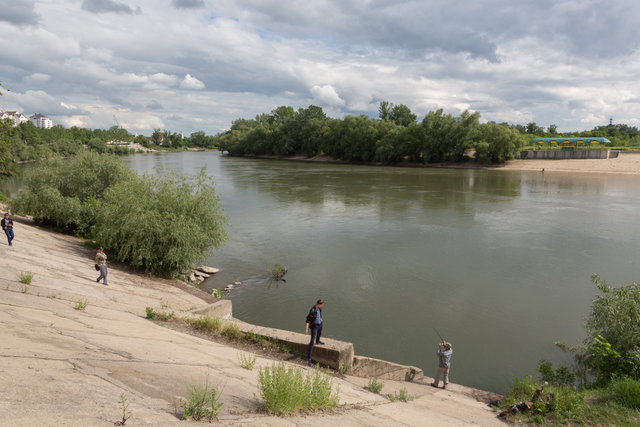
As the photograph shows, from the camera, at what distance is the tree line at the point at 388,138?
83.7 meters

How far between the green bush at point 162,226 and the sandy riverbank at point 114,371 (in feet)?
14.9

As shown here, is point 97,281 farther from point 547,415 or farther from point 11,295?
point 547,415

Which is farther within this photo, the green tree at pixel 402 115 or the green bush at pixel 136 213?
the green tree at pixel 402 115

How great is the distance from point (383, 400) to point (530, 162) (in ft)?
291

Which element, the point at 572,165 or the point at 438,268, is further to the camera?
the point at 572,165

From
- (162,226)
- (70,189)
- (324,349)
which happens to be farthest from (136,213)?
(324,349)

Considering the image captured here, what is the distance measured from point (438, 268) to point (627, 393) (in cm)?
1460

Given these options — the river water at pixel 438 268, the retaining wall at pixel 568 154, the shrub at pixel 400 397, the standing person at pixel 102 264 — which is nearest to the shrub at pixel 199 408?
the shrub at pixel 400 397

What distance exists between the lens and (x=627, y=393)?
851cm

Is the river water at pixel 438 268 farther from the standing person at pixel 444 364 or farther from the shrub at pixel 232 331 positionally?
the shrub at pixel 232 331

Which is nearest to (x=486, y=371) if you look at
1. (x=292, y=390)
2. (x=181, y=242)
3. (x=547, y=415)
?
(x=547, y=415)

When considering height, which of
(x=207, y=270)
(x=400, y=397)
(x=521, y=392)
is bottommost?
(x=207, y=270)

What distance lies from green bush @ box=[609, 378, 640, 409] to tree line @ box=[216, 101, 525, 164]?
78.9m

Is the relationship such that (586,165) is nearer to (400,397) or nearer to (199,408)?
(400,397)
